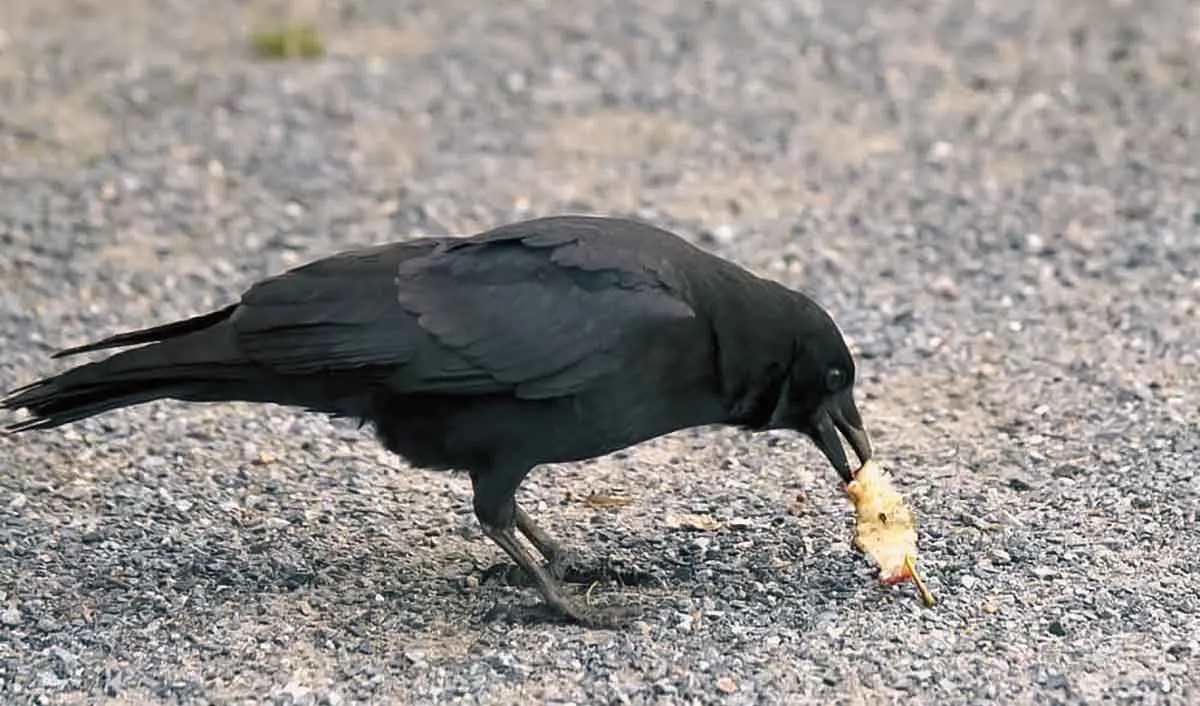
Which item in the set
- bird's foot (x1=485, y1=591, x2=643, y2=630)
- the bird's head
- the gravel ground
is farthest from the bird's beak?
bird's foot (x1=485, y1=591, x2=643, y2=630)

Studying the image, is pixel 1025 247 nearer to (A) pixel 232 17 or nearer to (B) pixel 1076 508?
(B) pixel 1076 508

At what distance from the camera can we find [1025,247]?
28.2 ft

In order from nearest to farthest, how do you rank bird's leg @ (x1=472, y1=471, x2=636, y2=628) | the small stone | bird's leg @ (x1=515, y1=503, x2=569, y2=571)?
bird's leg @ (x1=472, y1=471, x2=636, y2=628) → bird's leg @ (x1=515, y1=503, x2=569, y2=571) → the small stone

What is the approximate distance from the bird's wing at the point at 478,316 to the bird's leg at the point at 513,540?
29 cm

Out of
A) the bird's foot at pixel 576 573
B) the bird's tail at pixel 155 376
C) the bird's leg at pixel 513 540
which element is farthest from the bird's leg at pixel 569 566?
the bird's tail at pixel 155 376

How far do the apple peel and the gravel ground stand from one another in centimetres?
8

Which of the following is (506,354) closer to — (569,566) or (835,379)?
(569,566)

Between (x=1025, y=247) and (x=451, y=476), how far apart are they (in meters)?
3.28

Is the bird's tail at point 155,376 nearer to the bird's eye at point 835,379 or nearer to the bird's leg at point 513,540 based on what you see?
the bird's leg at point 513,540

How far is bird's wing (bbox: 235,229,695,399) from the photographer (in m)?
5.28

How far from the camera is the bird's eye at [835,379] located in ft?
18.2

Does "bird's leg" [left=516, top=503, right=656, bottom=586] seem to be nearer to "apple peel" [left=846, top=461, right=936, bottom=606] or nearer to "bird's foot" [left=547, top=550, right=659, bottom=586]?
"bird's foot" [left=547, top=550, right=659, bottom=586]

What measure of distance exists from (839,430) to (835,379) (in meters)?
0.26

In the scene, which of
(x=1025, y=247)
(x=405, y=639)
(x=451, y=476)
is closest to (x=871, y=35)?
(x=1025, y=247)
